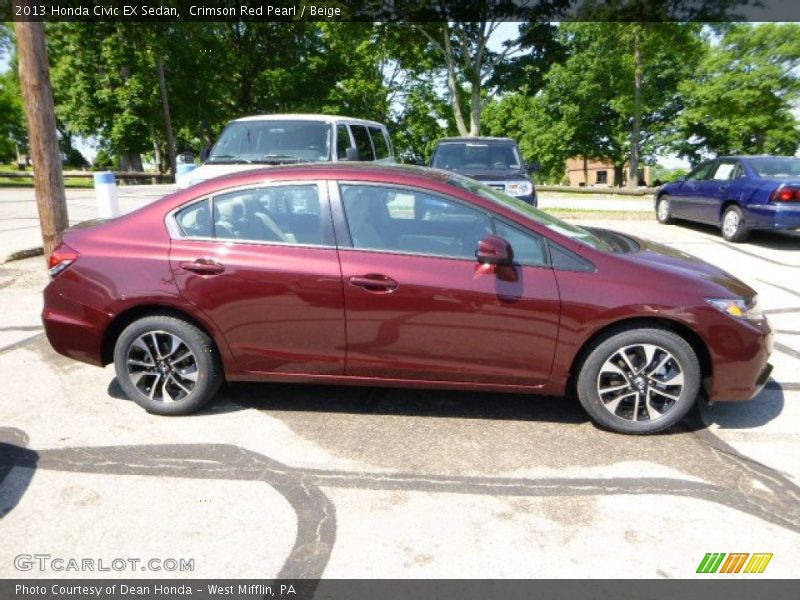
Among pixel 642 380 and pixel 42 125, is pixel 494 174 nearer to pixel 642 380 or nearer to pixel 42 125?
pixel 42 125

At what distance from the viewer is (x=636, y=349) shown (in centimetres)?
334

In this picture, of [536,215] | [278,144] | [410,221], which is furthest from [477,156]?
[410,221]

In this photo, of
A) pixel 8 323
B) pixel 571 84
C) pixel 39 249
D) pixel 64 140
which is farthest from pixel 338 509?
pixel 64 140

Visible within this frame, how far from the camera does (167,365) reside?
367 cm

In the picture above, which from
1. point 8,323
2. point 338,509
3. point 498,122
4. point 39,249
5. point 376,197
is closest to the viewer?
point 338,509

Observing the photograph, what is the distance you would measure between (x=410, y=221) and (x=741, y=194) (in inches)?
351

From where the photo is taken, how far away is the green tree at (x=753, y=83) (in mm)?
26625

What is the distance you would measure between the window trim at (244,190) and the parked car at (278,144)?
159 inches

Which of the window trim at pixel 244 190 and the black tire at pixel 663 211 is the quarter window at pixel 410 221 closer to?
the window trim at pixel 244 190

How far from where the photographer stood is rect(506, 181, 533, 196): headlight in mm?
8938

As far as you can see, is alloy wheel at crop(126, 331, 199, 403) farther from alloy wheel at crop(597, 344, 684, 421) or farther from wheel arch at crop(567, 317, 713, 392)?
alloy wheel at crop(597, 344, 684, 421)

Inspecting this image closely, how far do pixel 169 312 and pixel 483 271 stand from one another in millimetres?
2022

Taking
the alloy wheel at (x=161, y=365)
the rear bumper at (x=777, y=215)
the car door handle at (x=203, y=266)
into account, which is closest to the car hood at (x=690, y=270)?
the car door handle at (x=203, y=266)

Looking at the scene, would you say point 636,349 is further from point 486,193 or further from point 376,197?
point 376,197
